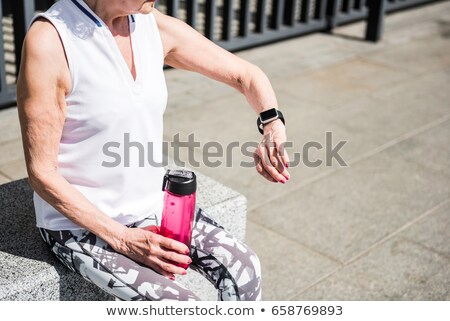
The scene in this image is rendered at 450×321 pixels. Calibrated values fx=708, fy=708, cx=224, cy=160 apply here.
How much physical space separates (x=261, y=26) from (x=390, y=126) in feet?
7.53

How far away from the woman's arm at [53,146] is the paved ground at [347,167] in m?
1.38

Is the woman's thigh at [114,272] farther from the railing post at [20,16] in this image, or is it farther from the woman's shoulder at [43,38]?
the railing post at [20,16]

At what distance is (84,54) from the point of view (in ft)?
7.64

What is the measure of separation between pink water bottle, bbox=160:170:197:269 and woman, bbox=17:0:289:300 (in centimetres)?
8

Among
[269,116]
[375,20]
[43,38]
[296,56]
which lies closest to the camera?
[43,38]

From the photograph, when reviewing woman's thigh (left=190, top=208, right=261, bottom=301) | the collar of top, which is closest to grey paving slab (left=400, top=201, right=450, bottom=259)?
woman's thigh (left=190, top=208, right=261, bottom=301)

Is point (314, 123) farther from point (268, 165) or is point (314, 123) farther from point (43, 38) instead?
point (43, 38)

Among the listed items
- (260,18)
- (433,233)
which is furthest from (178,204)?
(260,18)

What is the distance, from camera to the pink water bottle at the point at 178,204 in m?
2.36

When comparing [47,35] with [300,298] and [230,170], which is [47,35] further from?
[230,170]

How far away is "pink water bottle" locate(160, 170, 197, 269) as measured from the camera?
92.7 inches

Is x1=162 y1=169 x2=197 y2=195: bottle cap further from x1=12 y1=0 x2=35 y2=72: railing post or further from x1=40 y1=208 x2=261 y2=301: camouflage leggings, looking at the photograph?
x1=12 y1=0 x2=35 y2=72: railing post

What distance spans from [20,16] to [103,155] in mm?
3346

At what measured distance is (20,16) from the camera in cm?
539
